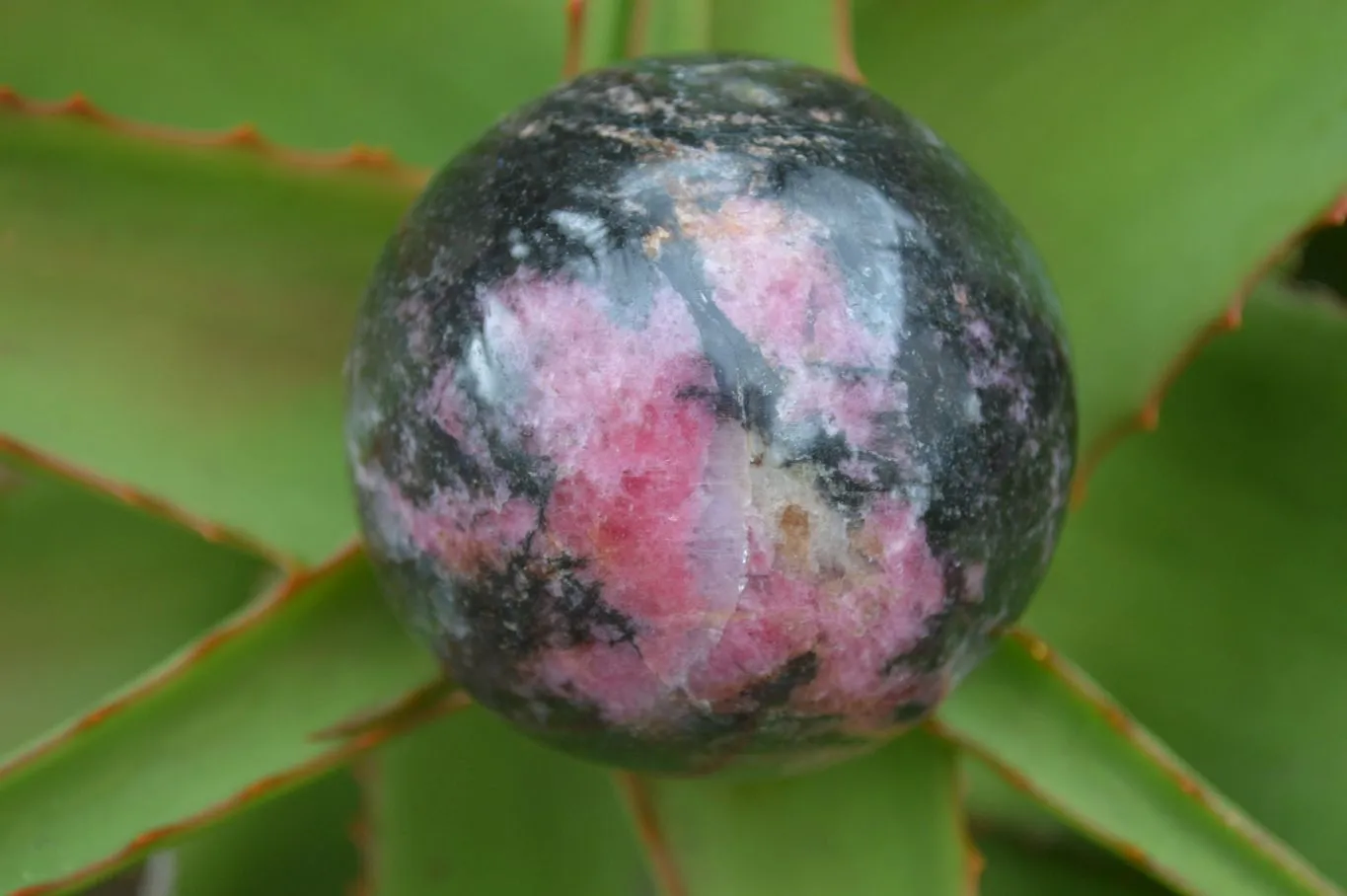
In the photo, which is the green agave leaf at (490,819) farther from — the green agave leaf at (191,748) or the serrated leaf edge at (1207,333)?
the serrated leaf edge at (1207,333)

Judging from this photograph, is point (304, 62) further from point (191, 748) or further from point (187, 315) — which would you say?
point (191, 748)

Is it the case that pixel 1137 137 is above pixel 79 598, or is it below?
above

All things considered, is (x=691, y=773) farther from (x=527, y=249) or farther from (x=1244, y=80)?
(x=1244, y=80)

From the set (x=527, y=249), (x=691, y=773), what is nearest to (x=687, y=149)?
(x=527, y=249)

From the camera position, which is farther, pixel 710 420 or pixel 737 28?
pixel 737 28

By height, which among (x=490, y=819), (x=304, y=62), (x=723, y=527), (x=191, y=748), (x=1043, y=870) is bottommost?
(x=1043, y=870)

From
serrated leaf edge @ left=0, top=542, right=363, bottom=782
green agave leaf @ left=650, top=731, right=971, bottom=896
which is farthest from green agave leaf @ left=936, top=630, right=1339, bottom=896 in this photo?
serrated leaf edge @ left=0, top=542, right=363, bottom=782

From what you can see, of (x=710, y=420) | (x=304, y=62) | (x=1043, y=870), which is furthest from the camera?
(x=1043, y=870)

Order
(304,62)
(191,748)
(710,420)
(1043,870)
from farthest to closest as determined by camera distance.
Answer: (1043,870) < (304,62) < (191,748) < (710,420)

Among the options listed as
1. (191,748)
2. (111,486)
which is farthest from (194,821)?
(111,486)
